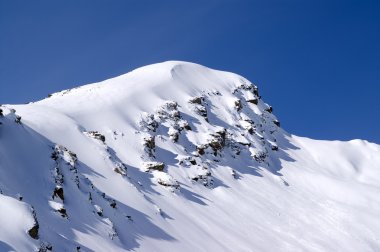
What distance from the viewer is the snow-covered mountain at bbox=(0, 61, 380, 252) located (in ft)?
59.0

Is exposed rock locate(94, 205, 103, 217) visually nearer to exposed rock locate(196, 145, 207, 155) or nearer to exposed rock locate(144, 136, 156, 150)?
exposed rock locate(144, 136, 156, 150)

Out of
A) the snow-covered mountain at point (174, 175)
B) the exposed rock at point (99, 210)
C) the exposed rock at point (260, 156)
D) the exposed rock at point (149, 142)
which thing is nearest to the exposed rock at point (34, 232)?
the snow-covered mountain at point (174, 175)

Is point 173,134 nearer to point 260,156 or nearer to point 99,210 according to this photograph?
point 260,156

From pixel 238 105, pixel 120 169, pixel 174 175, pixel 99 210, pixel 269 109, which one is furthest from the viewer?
pixel 269 109

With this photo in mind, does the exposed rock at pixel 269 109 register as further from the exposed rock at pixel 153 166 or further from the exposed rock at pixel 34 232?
the exposed rock at pixel 34 232

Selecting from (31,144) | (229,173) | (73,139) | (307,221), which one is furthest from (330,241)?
(31,144)

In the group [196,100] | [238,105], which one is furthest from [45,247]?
[238,105]

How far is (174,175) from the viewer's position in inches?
1251

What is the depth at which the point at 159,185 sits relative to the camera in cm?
2886

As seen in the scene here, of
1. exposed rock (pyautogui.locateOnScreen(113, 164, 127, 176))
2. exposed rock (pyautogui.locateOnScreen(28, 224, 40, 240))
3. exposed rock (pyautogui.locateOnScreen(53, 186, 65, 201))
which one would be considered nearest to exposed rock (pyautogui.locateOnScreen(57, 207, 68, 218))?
exposed rock (pyautogui.locateOnScreen(53, 186, 65, 201))

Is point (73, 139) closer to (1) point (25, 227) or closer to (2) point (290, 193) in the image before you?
(1) point (25, 227)

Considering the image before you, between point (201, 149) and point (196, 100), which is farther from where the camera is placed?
point (196, 100)

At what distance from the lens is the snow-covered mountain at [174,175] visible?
17969 mm

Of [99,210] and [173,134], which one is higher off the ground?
[173,134]
